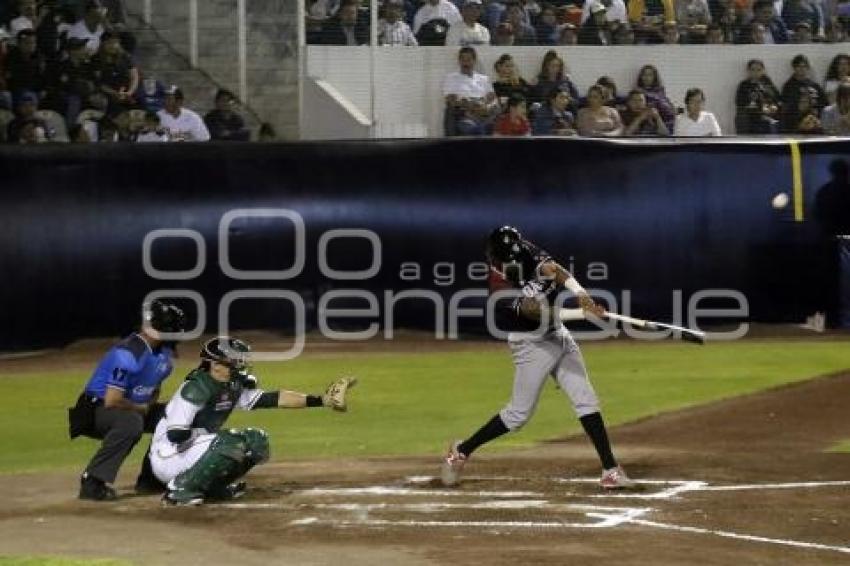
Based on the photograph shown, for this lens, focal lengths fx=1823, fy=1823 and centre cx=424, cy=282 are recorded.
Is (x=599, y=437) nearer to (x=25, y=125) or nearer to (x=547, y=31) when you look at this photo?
(x=25, y=125)

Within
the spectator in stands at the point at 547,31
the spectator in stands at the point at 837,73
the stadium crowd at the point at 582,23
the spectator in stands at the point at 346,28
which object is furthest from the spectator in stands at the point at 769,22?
the spectator in stands at the point at 346,28

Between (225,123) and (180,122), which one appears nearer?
(180,122)

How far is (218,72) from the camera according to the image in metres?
22.7

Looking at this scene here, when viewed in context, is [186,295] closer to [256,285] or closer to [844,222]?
[256,285]

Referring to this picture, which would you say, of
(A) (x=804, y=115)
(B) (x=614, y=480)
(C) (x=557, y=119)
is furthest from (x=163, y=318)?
(A) (x=804, y=115)

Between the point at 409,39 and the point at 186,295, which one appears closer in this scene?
the point at 186,295

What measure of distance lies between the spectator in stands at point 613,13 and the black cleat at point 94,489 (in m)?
12.7

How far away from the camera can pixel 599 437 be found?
39.4 ft

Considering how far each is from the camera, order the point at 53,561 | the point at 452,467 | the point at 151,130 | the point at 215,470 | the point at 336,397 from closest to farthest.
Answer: the point at 53,561
the point at 215,470
the point at 336,397
the point at 452,467
the point at 151,130

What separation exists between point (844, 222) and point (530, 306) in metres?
10.6

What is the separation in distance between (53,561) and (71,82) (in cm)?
1279

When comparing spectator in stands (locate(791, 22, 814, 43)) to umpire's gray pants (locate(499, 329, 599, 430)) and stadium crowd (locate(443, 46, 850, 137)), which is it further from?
umpire's gray pants (locate(499, 329, 599, 430))

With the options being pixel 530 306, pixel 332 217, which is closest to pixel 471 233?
pixel 332 217

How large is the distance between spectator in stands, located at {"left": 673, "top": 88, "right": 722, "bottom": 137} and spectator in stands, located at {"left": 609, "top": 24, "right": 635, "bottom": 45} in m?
1.08
